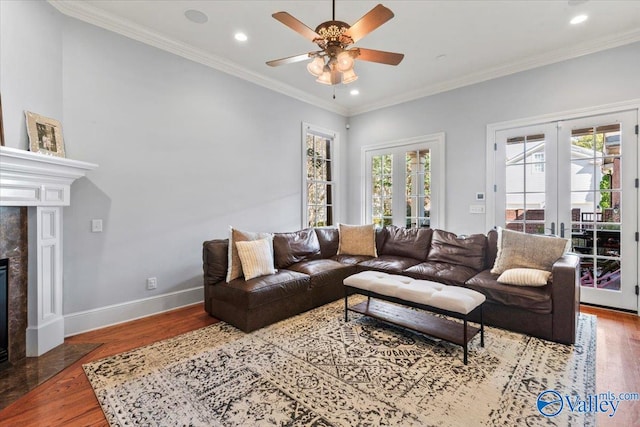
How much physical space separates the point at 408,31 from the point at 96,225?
384cm

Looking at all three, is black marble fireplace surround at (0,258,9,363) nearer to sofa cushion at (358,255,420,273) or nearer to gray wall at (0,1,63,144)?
gray wall at (0,1,63,144)

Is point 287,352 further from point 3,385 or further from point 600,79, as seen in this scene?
point 600,79

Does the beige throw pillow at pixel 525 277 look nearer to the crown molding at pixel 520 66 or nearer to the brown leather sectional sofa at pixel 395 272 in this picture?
the brown leather sectional sofa at pixel 395 272

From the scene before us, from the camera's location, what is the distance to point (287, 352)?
95.7 inches

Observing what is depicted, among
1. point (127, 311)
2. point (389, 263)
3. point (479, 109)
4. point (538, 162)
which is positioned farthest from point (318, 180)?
point (127, 311)

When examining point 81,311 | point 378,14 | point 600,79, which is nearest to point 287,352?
point 81,311

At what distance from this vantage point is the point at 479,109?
14.4 ft

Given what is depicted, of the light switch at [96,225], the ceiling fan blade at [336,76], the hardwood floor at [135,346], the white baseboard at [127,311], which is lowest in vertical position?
the hardwood floor at [135,346]

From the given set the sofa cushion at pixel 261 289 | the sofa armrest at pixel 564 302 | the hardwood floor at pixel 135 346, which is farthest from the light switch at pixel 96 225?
the sofa armrest at pixel 564 302

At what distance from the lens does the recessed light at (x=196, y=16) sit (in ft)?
9.61

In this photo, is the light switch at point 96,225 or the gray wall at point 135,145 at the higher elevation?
the gray wall at point 135,145

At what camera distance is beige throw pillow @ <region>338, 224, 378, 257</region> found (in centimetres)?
451

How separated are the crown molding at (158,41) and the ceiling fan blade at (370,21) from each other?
7.55ft

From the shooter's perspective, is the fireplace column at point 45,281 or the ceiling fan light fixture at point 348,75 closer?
the fireplace column at point 45,281
